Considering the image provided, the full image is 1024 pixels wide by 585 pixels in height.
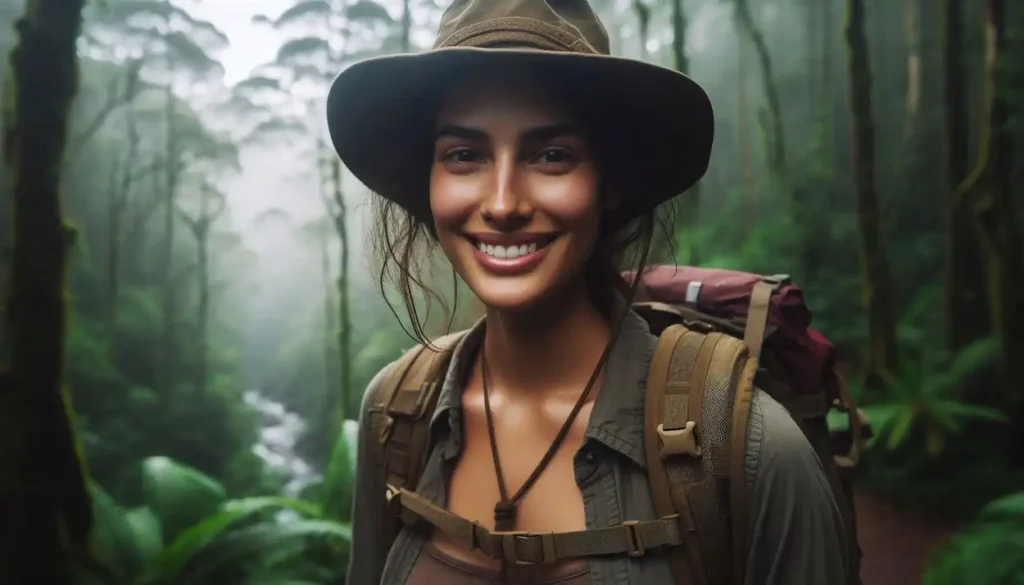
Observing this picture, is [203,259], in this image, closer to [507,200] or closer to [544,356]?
[544,356]

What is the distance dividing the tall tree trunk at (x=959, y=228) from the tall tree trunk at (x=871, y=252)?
36 cm

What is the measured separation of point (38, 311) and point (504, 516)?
269 centimetres

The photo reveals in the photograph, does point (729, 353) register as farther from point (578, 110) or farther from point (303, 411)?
point (303, 411)

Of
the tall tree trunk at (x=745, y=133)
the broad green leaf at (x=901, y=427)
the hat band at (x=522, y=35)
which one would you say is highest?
the tall tree trunk at (x=745, y=133)


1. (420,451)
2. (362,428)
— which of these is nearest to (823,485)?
(420,451)

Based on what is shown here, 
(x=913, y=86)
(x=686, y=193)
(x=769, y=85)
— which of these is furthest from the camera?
(x=769, y=85)

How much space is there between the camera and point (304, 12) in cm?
423

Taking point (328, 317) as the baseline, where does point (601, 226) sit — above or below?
above

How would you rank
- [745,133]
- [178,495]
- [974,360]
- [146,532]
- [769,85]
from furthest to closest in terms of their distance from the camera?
[745,133], [769,85], [974,360], [178,495], [146,532]

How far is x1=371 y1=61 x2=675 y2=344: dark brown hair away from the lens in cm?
101

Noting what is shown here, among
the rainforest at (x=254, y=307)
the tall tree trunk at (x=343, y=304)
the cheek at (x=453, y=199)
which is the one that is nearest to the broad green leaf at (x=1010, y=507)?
the rainforest at (x=254, y=307)

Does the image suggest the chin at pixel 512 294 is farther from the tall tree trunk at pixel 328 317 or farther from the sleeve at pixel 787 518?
the tall tree trunk at pixel 328 317

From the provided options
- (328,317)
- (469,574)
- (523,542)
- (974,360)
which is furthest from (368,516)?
(974,360)

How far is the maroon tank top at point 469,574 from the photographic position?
88 centimetres
